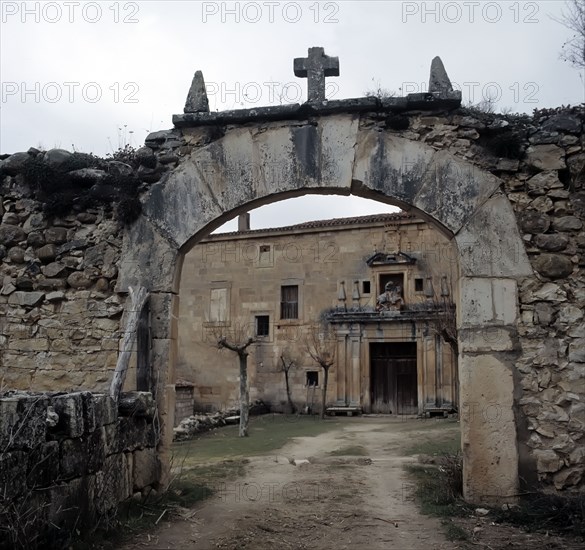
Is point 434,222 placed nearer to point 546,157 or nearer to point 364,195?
point 364,195

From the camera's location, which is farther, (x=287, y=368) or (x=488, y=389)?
(x=287, y=368)

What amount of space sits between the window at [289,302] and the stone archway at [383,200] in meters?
15.5

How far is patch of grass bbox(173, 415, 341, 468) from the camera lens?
9512 mm

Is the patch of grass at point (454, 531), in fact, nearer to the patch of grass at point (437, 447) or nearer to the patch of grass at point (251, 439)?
the patch of grass at point (251, 439)

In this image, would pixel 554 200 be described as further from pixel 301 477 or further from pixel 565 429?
pixel 301 477

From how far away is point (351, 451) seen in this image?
1005cm

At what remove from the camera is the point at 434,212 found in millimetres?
5270

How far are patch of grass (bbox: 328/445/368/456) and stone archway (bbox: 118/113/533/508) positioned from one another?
4911 mm

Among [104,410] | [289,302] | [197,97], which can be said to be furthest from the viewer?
[289,302]

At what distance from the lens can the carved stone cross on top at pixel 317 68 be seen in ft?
18.5

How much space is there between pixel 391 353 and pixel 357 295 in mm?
2142

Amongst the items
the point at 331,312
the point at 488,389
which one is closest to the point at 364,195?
the point at 488,389

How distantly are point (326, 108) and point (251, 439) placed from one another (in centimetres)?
853

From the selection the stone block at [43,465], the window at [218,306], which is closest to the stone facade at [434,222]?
the stone block at [43,465]
